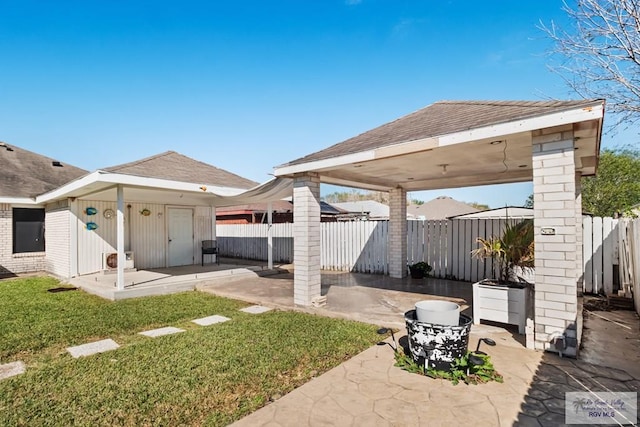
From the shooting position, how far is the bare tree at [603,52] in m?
6.22

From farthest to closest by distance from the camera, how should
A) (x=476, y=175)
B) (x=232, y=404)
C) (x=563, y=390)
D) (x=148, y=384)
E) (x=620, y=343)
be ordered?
(x=476, y=175) → (x=620, y=343) → (x=148, y=384) → (x=563, y=390) → (x=232, y=404)

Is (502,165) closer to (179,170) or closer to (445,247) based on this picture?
(445,247)

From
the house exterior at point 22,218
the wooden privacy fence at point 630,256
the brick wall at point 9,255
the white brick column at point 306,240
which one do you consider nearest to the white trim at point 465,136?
the white brick column at point 306,240

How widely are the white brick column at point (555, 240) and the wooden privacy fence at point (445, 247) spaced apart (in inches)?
196

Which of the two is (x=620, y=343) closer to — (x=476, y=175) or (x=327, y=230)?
(x=476, y=175)

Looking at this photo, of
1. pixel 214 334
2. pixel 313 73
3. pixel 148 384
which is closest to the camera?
pixel 148 384

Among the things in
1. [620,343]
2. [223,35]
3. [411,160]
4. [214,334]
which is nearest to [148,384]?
[214,334]

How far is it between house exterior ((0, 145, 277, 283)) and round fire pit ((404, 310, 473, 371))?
6.57 meters

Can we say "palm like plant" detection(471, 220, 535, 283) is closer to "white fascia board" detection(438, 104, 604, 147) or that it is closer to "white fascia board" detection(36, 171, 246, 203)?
"white fascia board" detection(438, 104, 604, 147)

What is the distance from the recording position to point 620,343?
4.41m

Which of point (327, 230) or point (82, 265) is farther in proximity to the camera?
point (327, 230)

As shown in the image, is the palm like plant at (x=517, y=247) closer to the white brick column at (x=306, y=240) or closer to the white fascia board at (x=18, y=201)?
the white brick column at (x=306, y=240)

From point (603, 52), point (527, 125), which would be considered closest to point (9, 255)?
point (527, 125)

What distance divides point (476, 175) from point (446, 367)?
19.3ft
